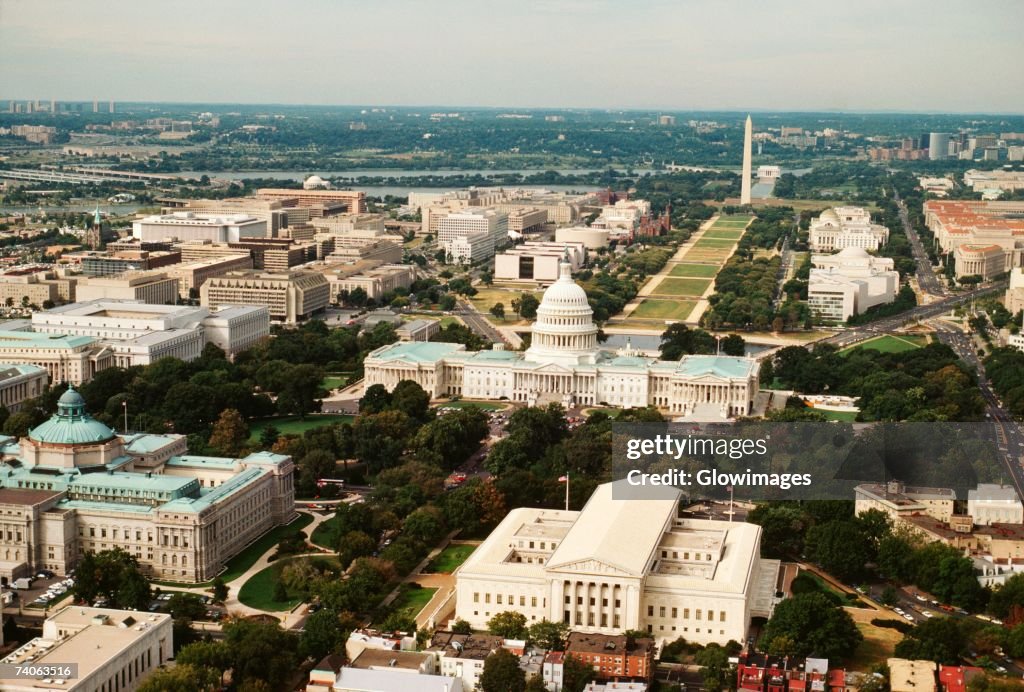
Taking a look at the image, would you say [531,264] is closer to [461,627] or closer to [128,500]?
[128,500]

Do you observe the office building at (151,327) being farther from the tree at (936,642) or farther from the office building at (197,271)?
the tree at (936,642)

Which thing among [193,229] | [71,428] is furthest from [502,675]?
[193,229]

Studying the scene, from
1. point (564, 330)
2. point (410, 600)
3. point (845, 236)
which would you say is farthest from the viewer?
point (845, 236)

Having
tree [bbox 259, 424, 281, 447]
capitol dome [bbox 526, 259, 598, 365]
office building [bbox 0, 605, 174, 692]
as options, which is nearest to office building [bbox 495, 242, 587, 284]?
capitol dome [bbox 526, 259, 598, 365]

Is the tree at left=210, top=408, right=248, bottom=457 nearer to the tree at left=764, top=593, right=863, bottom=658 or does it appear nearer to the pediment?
the pediment

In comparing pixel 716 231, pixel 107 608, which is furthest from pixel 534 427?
pixel 716 231

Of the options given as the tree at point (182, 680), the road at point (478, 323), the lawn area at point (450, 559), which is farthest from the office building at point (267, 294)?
the tree at point (182, 680)
